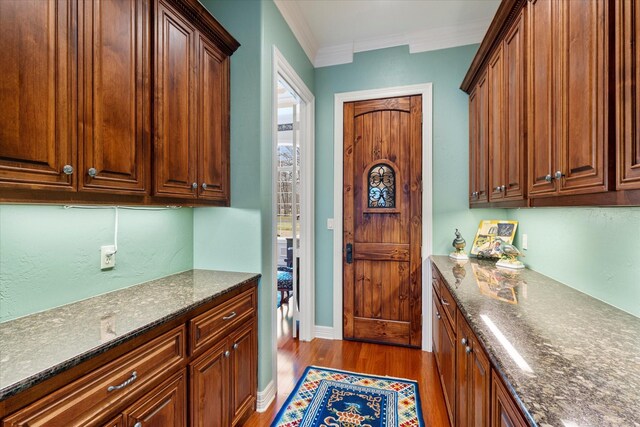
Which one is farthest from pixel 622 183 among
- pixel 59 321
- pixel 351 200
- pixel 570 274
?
pixel 351 200

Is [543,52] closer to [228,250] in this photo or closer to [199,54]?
[199,54]

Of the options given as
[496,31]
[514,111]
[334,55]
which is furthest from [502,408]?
[334,55]

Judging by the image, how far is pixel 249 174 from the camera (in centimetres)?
200

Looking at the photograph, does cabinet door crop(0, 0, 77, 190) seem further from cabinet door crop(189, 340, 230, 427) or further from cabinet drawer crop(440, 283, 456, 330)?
cabinet drawer crop(440, 283, 456, 330)

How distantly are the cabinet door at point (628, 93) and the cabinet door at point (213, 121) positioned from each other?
1825 millimetres

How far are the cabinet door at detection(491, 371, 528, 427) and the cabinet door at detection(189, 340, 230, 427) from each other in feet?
4.05

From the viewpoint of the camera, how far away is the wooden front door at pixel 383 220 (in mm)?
2891

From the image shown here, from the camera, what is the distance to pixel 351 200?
3.05m

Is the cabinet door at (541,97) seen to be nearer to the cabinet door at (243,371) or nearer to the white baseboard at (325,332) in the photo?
the cabinet door at (243,371)

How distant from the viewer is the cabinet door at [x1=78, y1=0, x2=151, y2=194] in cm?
112

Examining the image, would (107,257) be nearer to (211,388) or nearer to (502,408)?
(211,388)

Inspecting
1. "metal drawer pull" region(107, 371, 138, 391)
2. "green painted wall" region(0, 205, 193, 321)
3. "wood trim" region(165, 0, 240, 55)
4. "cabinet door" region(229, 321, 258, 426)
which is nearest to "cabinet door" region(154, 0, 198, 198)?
"wood trim" region(165, 0, 240, 55)

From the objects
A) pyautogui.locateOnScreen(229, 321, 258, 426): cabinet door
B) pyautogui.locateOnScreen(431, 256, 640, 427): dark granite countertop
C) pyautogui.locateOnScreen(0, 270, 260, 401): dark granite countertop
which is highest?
pyautogui.locateOnScreen(0, 270, 260, 401): dark granite countertop

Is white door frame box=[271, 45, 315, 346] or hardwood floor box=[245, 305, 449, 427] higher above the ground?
white door frame box=[271, 45, 315, 346]
